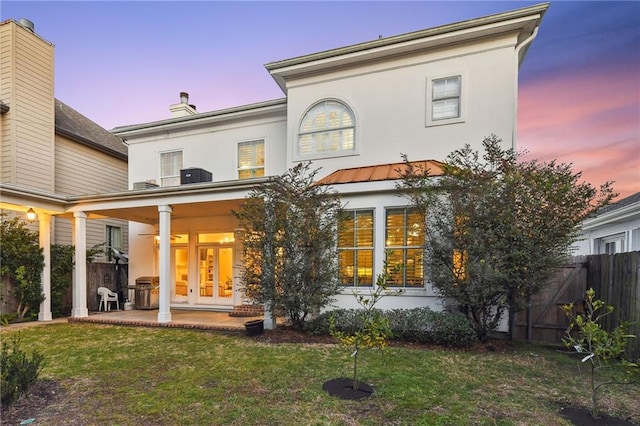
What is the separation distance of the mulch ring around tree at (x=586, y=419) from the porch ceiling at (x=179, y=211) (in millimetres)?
7328

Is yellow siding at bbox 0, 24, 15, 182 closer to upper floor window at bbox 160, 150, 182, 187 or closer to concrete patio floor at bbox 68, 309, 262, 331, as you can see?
upper floor window at bbox 160, 150, 182, 187

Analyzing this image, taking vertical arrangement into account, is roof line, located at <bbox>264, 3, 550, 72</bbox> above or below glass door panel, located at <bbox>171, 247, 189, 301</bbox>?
above

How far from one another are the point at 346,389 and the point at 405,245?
3949mm

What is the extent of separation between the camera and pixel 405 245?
24.0 feet

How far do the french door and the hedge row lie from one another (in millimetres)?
4493

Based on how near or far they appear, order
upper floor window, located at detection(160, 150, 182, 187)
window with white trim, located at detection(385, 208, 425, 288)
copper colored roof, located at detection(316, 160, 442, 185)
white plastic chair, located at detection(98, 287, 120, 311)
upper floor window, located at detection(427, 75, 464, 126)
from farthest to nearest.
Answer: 1. upper floor window, located at detection(160, 150, 182, 187)
2. white plastic chair, located at detection(98, 287, 120, 311)
3. upper floor window, located at detection(427, 75, 464, 126)
4. copper colored roof, located at detection(316, 160, 442, 185)
5. window with white trim, located at detection(385, 208, 425, 288)

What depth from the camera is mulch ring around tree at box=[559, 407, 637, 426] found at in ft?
10.7

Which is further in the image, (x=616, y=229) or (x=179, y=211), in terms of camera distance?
(x=179, y=211)

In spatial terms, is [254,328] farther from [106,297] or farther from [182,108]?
[182,108]

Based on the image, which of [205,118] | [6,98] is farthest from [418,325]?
[6,98]

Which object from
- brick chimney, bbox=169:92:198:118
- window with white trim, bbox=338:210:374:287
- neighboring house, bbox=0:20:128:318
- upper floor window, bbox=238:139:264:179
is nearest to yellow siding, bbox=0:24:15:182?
neighboring house, bbox=0:20:128:318

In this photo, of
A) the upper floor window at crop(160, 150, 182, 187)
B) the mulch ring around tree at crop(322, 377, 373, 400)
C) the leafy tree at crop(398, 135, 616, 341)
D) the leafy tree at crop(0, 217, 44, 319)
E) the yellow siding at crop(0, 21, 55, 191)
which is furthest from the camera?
the upper floor window at crop(160, 150, 182, 187)

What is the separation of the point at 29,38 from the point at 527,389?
16688mm

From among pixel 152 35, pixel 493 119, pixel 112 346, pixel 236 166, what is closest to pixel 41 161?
pixel 152 35
